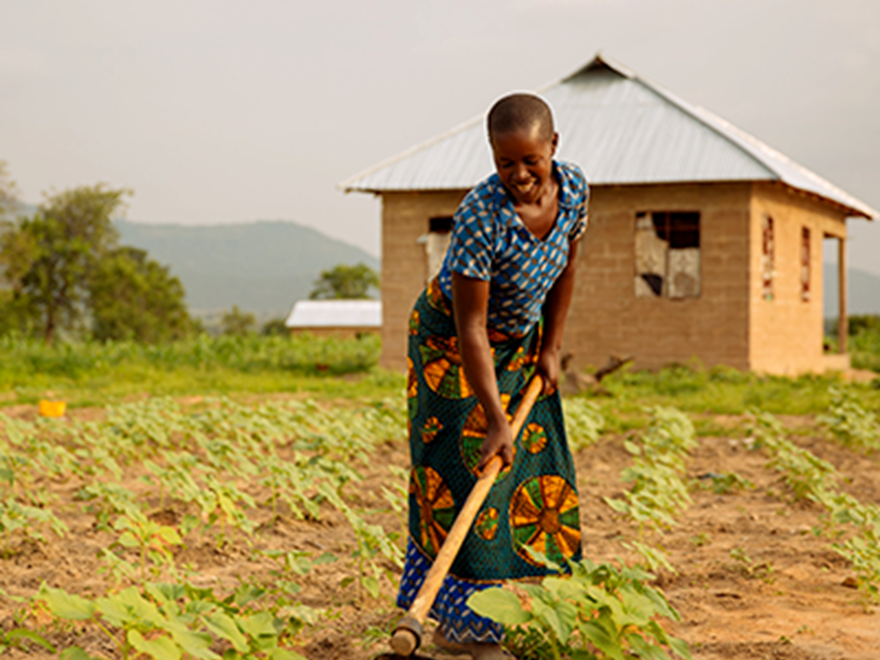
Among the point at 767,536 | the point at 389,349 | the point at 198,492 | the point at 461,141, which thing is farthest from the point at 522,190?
the point at 461,141

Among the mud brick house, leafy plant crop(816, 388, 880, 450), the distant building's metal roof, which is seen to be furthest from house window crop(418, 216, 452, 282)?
leafy plant crop(816, 388, 880, 450)

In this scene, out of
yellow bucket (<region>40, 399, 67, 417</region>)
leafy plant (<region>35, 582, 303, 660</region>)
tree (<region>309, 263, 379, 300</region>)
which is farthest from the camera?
tree (<region>309, 263, 379, 300</region>)

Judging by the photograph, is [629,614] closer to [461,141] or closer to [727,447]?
[727,447]

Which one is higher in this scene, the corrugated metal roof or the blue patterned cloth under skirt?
the corrugated metal roof

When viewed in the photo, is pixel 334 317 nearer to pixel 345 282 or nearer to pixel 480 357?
pixel 345 282

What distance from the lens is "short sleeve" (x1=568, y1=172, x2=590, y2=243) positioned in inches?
109

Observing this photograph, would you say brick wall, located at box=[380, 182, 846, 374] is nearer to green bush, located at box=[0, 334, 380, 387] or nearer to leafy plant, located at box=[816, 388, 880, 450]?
green bush, located at box=[0, 334, 380, 387]

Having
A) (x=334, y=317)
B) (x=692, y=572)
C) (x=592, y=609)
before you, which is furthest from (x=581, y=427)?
(x=334, y=317)

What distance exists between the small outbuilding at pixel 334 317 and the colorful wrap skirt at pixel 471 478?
44319 millimetres

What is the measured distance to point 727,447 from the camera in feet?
23.9

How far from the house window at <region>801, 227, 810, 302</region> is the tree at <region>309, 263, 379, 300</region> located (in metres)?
55.3

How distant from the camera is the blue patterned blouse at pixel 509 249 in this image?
2.52m

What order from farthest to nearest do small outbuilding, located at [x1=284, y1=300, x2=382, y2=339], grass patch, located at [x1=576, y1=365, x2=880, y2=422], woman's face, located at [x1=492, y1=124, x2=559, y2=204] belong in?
small outbuilding, located at [x1=284, y1=300, x2=382, y2=339]
grass patch, located at [x1=576, y1=365, x2=880, y2=422]
woman's face, located at [x1=492, y1=124, x2=559, y2=204]

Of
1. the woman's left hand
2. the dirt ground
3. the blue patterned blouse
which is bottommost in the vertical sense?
the dirt ground
